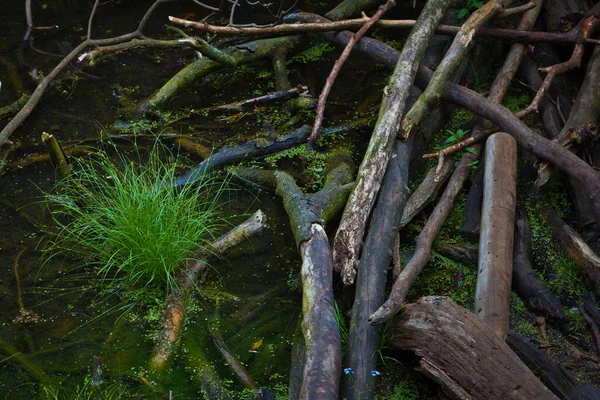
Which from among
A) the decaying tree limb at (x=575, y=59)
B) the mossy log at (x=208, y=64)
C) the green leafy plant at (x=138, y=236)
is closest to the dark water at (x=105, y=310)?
the green leafy plant at (x=138, y=236)

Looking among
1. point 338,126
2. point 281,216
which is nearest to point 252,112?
point 338,126

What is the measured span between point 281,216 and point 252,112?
5.11 ft

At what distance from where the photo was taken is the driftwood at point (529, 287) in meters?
3.95

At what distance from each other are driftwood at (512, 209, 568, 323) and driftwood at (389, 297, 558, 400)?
0.92 meters

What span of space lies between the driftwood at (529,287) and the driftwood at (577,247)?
24cm

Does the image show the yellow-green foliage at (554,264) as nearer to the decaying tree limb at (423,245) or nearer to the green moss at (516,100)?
the decaying tree limb at (423,245)

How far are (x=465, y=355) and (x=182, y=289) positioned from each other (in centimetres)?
185

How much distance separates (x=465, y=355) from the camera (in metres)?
3.15

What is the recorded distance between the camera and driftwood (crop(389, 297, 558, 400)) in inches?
119

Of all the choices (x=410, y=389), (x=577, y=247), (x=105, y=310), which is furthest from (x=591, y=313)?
(x=105, y=310)

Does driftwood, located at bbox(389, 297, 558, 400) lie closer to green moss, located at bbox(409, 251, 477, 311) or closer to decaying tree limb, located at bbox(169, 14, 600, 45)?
green moss, located at bbox(409, 251, 477, 311)

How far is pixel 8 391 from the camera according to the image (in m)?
3.69

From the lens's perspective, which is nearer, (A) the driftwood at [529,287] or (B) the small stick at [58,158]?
(A) the driftwood at [529,287]

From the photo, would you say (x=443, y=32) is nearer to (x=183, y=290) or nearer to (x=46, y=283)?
(x=183, y=290)
